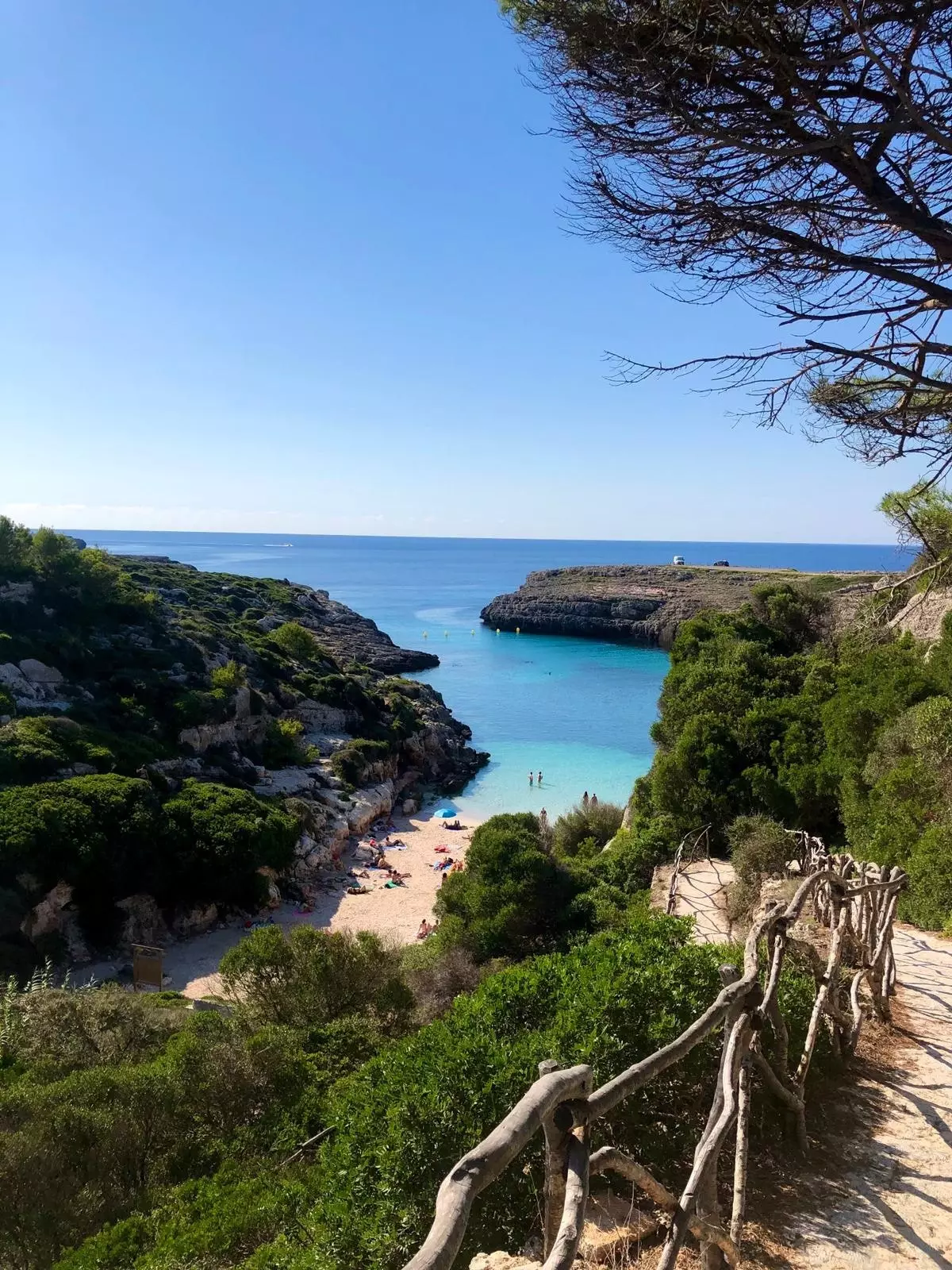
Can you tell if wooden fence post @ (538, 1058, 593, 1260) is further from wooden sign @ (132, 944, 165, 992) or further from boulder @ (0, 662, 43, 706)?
boulder @ (0, 662, 43, 706)

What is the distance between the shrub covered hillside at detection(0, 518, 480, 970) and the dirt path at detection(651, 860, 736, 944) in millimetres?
12436

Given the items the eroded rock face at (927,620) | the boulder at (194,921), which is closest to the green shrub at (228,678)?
the boulder at (194,921)

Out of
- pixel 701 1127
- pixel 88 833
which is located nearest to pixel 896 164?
pixel 701 1127

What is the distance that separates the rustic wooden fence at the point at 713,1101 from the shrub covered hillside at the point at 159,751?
17.3 meters

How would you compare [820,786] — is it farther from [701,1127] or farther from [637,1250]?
[637,1250]

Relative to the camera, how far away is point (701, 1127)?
14.4ft

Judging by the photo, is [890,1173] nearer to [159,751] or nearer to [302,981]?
[302,981]

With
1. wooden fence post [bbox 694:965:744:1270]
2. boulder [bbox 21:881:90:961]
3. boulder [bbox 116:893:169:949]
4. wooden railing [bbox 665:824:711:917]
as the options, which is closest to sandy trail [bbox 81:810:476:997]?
boulder [bbox 116:893:169:949]

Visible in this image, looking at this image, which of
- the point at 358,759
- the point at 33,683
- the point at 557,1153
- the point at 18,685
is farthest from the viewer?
the point at 358,759

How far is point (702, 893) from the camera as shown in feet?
40.3

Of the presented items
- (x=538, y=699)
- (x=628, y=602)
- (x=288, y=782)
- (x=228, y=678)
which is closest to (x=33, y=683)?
(x=228, y=678)

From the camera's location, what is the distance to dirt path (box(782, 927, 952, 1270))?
363 cm

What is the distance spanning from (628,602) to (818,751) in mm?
64232

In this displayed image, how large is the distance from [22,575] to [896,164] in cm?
3395
